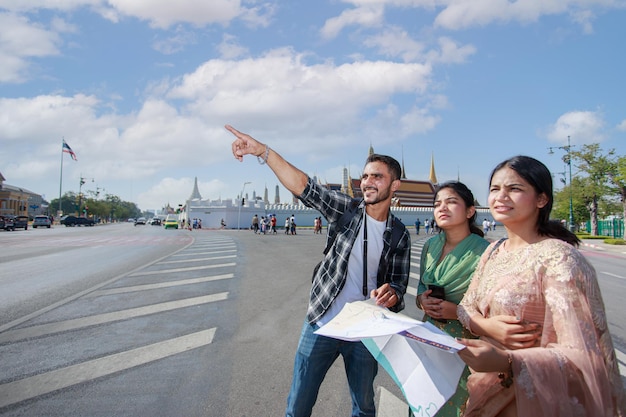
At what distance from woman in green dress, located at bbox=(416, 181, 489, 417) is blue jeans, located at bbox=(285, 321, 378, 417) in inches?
16.7

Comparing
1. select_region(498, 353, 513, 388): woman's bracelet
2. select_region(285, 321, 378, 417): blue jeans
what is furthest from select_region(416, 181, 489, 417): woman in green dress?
select_region(498, 353, 513, 388): woman's bracelet

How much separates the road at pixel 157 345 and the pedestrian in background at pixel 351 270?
3.09ft

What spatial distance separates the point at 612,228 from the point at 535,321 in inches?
1906

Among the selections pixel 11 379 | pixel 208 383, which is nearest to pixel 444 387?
pixel 208 383

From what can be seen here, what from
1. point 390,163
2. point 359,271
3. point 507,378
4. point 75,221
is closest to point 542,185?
point 507,378

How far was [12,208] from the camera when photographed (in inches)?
3142

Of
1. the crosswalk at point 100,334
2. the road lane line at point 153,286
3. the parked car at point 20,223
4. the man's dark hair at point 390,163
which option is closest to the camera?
the man's dark hair at point 390,163

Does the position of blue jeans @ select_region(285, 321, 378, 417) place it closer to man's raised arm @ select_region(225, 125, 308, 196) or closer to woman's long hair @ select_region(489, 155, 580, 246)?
man's raised arm @ select_region(225, 125, 308, 196)

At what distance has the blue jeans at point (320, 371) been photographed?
89.0 inches

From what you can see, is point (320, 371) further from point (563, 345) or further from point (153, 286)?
point (153, 286)

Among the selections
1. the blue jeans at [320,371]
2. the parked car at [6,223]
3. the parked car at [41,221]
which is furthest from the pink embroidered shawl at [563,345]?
the parked car at [41,221]

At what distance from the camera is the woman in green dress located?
7.06ft

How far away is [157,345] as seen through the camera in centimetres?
461

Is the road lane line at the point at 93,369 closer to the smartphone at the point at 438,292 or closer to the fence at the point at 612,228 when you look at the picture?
the smartphone at the point at 438,292
